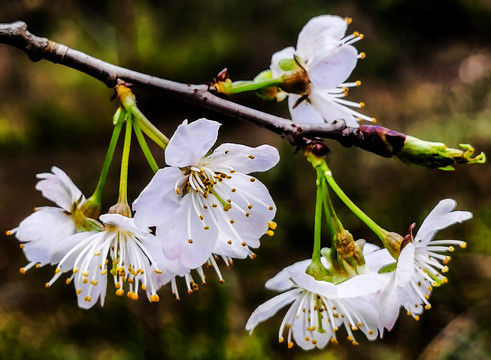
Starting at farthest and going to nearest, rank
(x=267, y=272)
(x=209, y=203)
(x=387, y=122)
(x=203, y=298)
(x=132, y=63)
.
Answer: (x=132, y=63), (x=387, y=122), (x=267, y=272), (x=203, y=298), (x=209, y=203)

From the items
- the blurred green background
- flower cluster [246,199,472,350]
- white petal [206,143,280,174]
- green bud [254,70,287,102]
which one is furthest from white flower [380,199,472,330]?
the blurred green background

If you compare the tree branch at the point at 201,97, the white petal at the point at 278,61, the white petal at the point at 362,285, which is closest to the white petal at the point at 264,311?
the white petal at the point at 362,285

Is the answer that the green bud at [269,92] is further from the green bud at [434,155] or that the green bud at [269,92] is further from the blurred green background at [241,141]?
the blurred green background at [241,141]

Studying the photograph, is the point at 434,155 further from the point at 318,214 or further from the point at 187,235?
the point at 187,235

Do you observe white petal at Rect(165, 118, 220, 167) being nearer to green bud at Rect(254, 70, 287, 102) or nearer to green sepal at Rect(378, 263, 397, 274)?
green bud at Rect(254, 70, 287, 102)

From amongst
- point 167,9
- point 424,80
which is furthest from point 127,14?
point 424,80

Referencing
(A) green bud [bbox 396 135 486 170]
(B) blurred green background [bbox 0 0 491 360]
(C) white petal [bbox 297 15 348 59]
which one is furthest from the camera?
(B) blurred green background [bbox 0 0 491 360]

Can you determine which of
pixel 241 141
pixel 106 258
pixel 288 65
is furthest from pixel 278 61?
pixel 241 141

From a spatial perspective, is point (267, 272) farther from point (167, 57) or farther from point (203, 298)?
point (167, 57)
